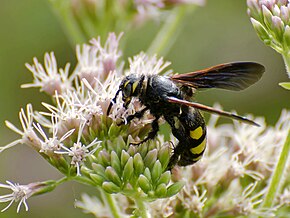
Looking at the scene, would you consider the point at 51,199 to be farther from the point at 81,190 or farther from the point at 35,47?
the point at 35,47

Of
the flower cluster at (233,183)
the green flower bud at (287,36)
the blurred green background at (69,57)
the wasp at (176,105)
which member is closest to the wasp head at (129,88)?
the wasp at (176,105)

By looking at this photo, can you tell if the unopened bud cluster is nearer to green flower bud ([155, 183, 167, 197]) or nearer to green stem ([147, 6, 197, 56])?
green flower bud ([155, 183, 167, 197])

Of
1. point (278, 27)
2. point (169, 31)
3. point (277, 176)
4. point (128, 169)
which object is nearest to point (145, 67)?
point (128, 169)

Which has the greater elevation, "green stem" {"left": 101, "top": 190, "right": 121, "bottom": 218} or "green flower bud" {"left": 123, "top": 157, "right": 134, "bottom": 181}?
"green flower bud" {"left": 123, "top": 157, "right": 134, "bottom": 181}

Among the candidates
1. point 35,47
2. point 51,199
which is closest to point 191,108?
point 51,199

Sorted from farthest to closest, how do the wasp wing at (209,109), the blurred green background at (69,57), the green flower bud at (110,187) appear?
the blurred green background at (69,57)
the green flower bud at (110,187)
the wasp wing at (209,109)

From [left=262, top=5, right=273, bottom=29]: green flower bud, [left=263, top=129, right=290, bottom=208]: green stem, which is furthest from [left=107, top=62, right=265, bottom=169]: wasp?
[left=263, top=129, right=290, bottom=208]: green stem

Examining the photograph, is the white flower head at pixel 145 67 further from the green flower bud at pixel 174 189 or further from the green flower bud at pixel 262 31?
the green flower bud at pixel 174 189
